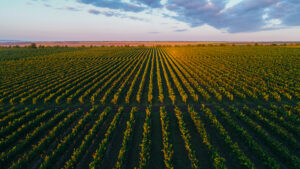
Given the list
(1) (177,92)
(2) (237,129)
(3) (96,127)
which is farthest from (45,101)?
(2) (237,129)

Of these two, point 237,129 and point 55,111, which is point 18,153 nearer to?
point 55,111

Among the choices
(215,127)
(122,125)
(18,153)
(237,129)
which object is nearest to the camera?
(18,153)

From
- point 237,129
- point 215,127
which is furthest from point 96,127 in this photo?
point 237,129

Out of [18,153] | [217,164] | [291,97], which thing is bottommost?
[18,153]

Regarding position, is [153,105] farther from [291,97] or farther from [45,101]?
[291,97]

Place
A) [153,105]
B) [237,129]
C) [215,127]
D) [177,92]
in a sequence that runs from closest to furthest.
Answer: [237,129] → [215,127] → [153,105] → [177,92]

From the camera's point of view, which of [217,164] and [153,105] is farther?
[153,105]

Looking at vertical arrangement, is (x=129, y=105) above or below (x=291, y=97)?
below

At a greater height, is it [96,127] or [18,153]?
[96,127]

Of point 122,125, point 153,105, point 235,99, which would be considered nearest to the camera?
point 122,125
